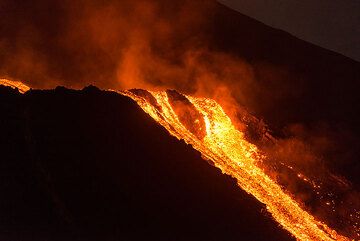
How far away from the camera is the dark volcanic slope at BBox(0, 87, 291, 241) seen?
38.1ft

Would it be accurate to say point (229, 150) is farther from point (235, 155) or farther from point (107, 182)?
point (107, 182)

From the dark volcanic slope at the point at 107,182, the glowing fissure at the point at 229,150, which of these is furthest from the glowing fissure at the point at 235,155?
the dark volcanic slope at the point at 107,182

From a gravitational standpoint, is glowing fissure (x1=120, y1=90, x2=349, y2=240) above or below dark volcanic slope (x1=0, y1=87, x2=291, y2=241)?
above

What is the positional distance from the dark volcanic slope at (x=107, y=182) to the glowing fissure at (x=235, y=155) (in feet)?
2.72

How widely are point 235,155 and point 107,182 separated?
17.3 ft

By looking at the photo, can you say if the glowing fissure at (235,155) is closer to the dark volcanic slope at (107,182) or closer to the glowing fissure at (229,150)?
the glowing fissure at (229,150)

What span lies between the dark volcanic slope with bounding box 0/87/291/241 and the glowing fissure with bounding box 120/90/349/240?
0.83 m

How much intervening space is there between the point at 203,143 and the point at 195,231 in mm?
4913

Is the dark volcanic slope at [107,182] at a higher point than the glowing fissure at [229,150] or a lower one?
lower

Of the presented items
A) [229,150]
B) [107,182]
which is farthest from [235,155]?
[107,182]

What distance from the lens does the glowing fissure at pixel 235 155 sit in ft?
44.0

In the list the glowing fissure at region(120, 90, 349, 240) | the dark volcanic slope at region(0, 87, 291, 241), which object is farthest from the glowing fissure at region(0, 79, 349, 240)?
the dark volcanic slope at region(0, 87, 291, 241)

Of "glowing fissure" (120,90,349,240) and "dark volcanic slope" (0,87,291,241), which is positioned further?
"glowing fissure" (120,90,349,240)

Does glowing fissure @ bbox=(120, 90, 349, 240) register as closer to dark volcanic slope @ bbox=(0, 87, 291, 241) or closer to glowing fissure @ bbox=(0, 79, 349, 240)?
glowing fissure @ bbox=(0, 79, 349, 240)
